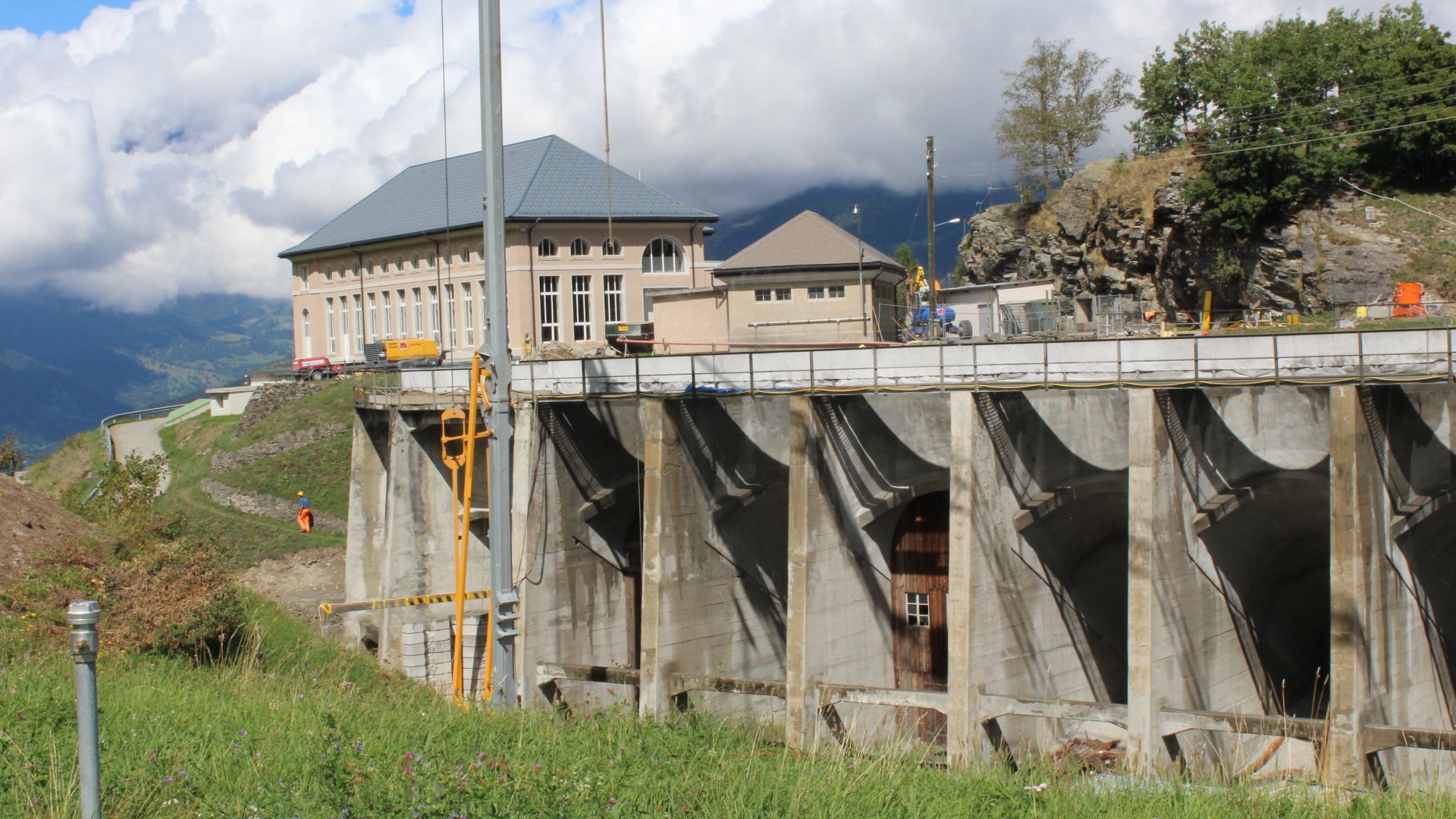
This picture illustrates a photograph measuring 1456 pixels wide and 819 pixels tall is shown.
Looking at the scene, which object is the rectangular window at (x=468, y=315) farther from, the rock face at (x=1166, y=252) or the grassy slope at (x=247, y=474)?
the rock face at (x=1166, y=252)

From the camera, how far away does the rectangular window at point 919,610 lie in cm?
2594

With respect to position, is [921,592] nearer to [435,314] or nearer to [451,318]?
[451,318]

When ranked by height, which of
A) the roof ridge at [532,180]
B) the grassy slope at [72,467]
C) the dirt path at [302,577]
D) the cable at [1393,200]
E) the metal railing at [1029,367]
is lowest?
the dirt path at [302,577]

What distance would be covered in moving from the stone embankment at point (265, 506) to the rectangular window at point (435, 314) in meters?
12.0

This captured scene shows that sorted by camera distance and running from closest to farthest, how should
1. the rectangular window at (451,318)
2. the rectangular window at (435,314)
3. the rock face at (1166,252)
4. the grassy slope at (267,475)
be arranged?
the rock face at (1166,252) < the grassy slope at (267,475) < the rectangular window at (451,318) < the rectangular window at (435,314)

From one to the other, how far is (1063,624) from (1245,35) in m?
43.2

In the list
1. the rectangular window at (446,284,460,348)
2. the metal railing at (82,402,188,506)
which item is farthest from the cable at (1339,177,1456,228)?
the metal railing at (82,402,188,506)

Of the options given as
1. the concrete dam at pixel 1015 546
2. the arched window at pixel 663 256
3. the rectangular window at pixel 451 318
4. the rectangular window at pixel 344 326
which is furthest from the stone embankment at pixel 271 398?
the concrete dam at pixel 1015 546

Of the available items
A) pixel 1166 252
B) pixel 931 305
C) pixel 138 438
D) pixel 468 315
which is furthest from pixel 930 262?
pixel 138 438

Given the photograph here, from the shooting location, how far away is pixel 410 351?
48.6 metres

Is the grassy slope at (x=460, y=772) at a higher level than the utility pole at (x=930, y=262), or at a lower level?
lower

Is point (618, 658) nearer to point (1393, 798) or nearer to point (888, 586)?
point (888, 586)

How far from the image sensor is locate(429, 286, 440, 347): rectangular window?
56406mm

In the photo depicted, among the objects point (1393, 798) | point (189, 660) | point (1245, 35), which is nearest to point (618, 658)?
point (189, 660)
